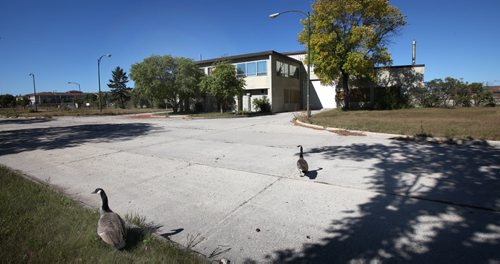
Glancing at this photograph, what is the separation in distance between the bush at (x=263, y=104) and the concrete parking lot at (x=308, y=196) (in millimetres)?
17840

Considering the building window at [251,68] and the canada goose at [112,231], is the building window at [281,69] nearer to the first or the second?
the building window at [251,68]

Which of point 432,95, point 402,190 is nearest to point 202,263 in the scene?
point 402,190

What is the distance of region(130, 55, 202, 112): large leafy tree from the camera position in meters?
27.0

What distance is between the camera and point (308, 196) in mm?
4508

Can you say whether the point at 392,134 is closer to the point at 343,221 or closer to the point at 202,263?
the point at 343,221


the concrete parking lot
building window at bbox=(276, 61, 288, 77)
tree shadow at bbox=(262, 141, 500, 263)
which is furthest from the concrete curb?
building window at bbox=(276, 61, 288, 77)

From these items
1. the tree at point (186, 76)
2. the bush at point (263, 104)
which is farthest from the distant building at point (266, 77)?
the tree at point (186, 76)

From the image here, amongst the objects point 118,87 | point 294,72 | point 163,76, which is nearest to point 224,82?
point 163,76

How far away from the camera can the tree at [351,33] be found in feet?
72.1

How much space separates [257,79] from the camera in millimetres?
27031

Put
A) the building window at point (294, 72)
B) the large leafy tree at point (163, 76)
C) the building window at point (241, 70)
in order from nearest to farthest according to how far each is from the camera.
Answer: the large leafy tree at point (163, 76) < the building window at point (241, 70) < the building window at point (294, 72)

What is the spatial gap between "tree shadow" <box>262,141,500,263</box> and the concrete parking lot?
0.05 feet

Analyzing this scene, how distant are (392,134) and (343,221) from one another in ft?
25.1

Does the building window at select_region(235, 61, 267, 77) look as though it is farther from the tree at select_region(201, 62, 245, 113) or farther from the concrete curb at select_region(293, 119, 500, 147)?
the concrete curb at select_region(293, 119, 500, 147)
